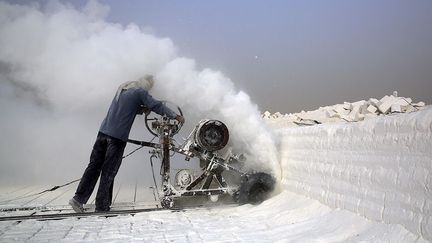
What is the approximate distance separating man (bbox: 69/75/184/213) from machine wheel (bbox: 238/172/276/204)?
1348mm

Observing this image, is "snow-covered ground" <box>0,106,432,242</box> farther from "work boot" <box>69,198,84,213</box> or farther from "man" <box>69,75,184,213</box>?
"man" <box>69,75,184,213</box>

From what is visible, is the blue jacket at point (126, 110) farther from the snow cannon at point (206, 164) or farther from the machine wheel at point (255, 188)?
the machine wheel at point (255, 188)

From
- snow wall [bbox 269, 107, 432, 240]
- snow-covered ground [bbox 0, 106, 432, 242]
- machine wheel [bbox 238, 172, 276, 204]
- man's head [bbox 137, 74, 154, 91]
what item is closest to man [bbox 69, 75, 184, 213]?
man's head [bbox 137, 74, 154, 91]

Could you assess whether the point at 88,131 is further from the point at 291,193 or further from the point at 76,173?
the point at 291,193

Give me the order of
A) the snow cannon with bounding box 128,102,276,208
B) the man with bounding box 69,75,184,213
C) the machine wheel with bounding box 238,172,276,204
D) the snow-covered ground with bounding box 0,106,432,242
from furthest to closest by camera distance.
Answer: the man with bounding box 69,75,184,213 < the snow cannon with bounding box 128,102,276,208 < the machine wheel with bounding box 238,172,276,204 < the snow-covered ground with bounding box 0,106,432,242

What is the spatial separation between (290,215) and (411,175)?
193cm

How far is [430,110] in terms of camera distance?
280 centimetres

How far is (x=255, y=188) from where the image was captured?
5.82 metres

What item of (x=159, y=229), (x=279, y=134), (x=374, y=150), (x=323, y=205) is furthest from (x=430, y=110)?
(x=279, y=134)

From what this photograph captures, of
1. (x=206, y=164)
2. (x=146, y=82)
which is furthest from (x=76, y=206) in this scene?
(x=146, y=82)

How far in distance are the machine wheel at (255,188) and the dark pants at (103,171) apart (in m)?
1.95

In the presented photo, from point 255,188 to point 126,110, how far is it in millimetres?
2254

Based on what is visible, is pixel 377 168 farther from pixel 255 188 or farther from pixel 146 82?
pixel 146 82

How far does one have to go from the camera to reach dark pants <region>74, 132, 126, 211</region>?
19.8 ft
